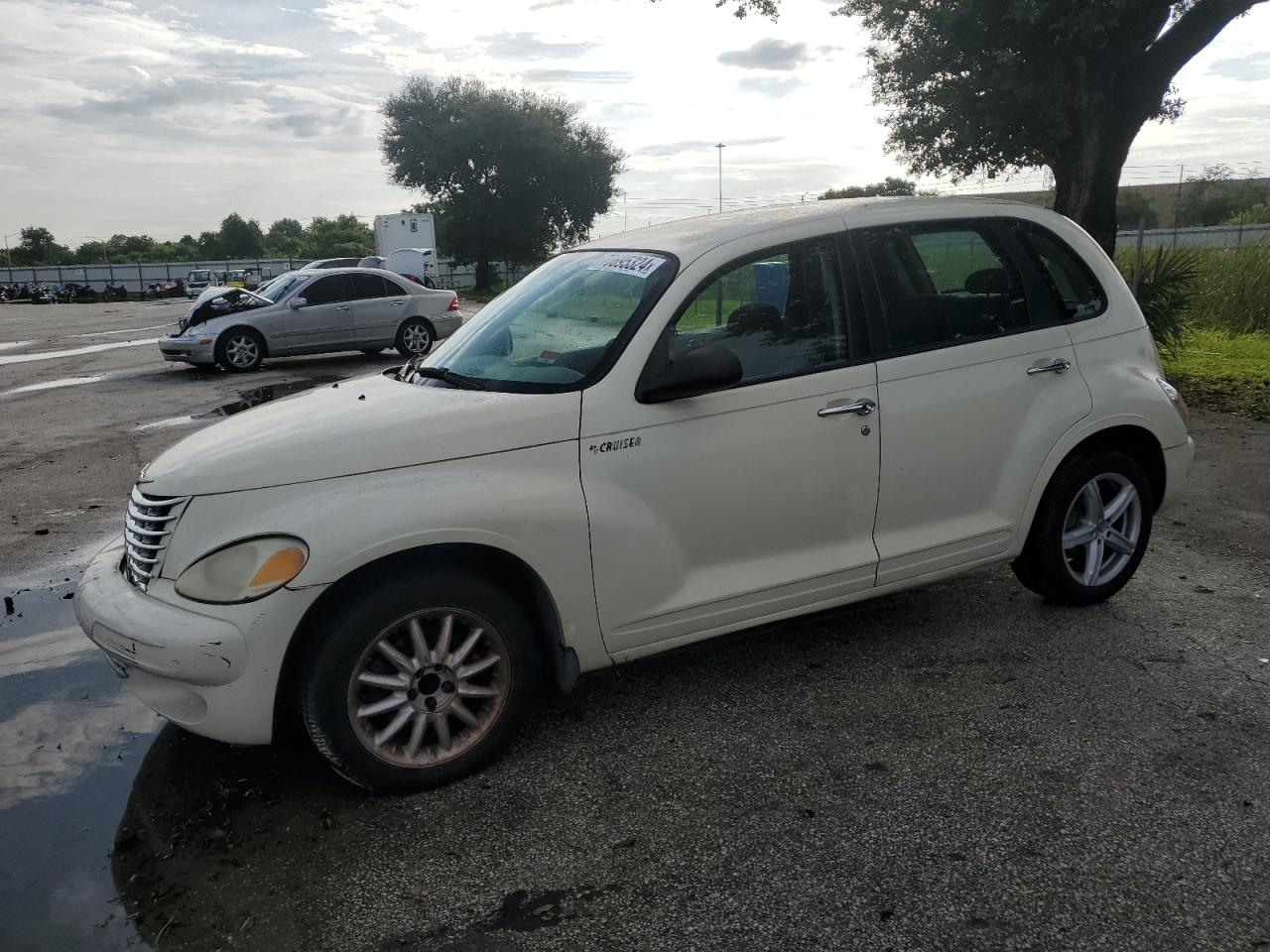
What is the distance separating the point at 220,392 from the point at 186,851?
11943 millimetres

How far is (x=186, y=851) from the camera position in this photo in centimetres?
322

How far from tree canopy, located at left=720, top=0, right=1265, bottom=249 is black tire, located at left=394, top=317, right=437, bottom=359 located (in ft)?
24.7

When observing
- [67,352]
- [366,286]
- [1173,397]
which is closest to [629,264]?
[1173,397]

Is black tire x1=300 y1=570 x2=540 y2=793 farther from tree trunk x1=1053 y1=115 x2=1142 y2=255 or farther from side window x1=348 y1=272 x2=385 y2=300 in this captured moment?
side window x1=348 y1=272 x2=385 y2=300

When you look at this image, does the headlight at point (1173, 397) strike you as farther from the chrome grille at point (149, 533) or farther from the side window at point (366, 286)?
the side window at point (366, 286)

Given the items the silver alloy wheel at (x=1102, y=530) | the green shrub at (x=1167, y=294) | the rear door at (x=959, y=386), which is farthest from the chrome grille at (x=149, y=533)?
the green shrub at (x=1167, y=294)

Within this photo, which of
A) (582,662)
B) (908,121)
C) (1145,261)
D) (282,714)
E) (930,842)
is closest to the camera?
(930,842)

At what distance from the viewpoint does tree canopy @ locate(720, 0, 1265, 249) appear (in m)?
12.9

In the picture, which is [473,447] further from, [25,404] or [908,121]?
[908,121]

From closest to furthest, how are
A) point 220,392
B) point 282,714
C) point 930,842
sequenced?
point 930,842 < point 282,714 < point 220,392

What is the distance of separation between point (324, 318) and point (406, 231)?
35795mm

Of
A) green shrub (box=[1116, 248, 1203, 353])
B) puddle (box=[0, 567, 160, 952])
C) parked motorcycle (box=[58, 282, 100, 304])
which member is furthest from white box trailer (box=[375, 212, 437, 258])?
puddle (box=[0, 567, 160, 952])

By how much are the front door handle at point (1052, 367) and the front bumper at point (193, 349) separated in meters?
14.8

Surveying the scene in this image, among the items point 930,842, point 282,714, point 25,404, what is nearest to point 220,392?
point 25,404
